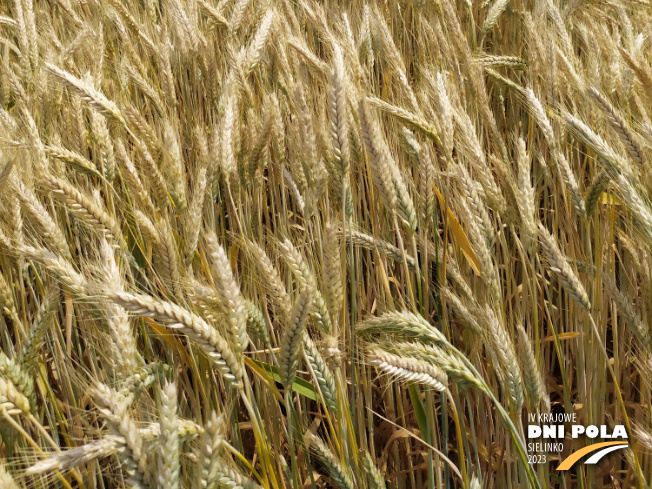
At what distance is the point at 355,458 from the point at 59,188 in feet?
2.53

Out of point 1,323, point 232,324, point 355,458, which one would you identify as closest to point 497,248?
point 355,458

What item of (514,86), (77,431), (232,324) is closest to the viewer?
(232,324)

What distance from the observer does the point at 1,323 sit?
57.2 inches

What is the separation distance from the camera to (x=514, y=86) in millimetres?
1859

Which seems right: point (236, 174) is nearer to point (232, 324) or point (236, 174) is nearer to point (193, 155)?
point (193, 155)

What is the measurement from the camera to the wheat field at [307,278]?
0.91 m

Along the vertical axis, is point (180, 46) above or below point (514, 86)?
above

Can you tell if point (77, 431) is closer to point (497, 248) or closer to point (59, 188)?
point (59, 188)

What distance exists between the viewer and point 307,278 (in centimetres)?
105

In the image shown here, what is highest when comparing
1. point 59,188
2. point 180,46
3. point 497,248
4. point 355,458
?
point 180,46

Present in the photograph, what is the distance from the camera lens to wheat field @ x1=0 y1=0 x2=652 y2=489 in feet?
3.00

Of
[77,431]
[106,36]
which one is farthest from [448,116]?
[106,36]

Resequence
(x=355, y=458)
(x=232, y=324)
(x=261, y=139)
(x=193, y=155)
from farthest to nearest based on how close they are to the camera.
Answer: (x=193, y=155) < (x=261, y=139) < (x=355, y=458) < (x=232, y=324)

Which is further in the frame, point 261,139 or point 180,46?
point 180,46
